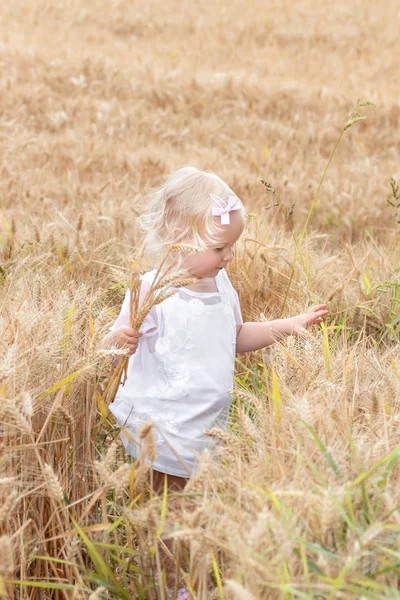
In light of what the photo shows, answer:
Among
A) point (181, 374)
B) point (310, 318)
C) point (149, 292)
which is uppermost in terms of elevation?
point (149, 292)

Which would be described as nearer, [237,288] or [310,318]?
[310,318]

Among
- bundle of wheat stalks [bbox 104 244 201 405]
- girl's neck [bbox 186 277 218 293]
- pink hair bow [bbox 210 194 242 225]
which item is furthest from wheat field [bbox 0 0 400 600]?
pink hair bow [bbox 210 194 242 225]

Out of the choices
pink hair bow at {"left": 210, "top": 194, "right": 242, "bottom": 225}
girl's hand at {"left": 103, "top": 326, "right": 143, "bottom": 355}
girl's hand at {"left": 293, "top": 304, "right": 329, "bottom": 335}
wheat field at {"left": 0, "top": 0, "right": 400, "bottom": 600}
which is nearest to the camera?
wheat field at {"left": 0, "top": 0, "right": 400, "bottom": 600}

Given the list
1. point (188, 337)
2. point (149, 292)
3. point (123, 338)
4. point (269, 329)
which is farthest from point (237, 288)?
point (149, 292)

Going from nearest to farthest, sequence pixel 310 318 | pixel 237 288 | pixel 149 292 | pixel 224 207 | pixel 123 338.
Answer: pixel 149 292
pixel 123 338
pixel 224 207
pixel 310 318
pixel 237 288

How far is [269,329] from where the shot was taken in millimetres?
2246

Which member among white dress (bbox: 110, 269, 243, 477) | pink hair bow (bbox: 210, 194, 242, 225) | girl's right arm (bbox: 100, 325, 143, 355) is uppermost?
pink hair bow (bbox: 210, 194, 242, 225)

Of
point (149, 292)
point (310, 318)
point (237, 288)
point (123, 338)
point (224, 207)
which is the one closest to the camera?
point (149, 292)

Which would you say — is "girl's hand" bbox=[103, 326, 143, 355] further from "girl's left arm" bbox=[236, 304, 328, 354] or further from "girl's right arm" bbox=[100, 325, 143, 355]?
"girl's left arm" bbox=[236, 304, 328, 354]

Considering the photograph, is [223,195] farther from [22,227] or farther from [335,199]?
[335,199]

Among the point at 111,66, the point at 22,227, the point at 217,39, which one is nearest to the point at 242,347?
the point at 22,227

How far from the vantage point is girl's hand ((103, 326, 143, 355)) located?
186 centimetres

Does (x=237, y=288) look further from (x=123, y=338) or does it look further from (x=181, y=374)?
(x=123, y=338)

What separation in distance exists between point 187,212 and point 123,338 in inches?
16.9
